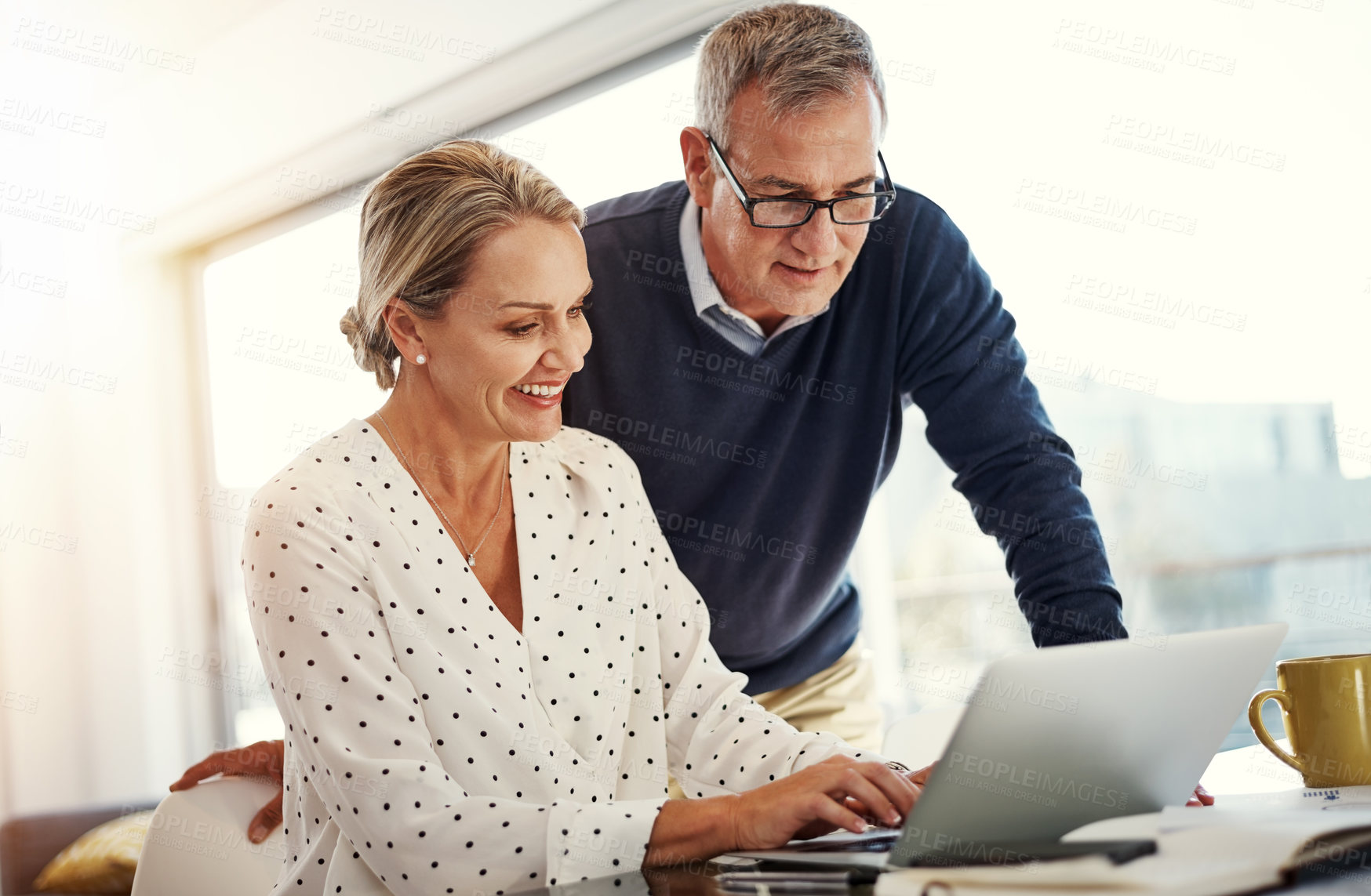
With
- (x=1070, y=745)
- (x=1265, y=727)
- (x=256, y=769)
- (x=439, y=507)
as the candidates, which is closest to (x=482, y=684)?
(x=439, y=507)

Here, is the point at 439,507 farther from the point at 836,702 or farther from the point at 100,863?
the point at 100,863

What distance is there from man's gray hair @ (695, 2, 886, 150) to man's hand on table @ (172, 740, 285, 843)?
1.06m

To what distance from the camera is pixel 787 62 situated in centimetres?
150

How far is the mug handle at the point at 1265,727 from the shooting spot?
962mm

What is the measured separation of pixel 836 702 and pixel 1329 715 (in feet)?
3.54

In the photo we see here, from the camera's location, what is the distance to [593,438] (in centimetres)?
156

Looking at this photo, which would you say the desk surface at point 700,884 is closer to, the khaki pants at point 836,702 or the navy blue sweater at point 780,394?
the navy blue sweater at point 780,394

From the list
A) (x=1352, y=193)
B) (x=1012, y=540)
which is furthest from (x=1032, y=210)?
(x=1012, y=540)

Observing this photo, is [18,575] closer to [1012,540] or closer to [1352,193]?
[1012,540]

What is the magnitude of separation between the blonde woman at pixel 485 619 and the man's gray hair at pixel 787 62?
33cm

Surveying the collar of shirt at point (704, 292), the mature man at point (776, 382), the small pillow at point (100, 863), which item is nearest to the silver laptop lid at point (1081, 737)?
the mature man at point (776, 382)

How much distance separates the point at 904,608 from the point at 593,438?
3.21 m

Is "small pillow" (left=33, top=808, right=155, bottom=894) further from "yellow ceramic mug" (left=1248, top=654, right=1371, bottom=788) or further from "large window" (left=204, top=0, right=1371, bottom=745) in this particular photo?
"yellow ceramic mug" (left=1248, top=654, right=1371, bottom=788)

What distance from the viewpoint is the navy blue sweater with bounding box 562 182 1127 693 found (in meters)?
1.76
